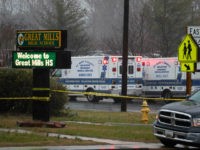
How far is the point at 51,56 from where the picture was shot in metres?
18.9

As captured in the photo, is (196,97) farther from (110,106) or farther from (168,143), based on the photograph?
(110,106)

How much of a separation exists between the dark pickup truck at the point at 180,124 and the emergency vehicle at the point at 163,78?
24.6m

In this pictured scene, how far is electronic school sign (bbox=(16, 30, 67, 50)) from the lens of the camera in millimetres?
19016

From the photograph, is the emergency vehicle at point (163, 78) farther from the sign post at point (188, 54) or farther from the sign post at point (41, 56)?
the sign post at point (41, 56)

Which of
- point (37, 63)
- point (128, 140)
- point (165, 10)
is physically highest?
point (165, 10)

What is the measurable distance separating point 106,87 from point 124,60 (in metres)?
11.4

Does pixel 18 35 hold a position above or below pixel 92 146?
above

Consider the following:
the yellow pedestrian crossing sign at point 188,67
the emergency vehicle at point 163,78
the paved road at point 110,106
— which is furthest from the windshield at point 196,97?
the emergency vehicle at point 163,78

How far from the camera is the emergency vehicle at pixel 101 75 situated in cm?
4059

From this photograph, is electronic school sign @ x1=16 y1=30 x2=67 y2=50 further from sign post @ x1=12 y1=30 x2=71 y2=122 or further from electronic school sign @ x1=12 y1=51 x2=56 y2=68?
electronic school sign @ x1=12 y1=51 x2=56 y2=68

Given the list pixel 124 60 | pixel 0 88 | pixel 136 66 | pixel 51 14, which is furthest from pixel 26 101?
pixel 51 14

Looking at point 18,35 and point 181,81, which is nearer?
point 18,35

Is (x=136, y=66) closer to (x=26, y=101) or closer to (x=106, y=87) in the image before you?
(x=106, y=87)

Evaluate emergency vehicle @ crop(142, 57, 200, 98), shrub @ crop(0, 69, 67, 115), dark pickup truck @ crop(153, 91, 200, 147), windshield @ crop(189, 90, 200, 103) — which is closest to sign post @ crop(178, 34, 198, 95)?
windshield @ crop(189, 90, 200, 103)
